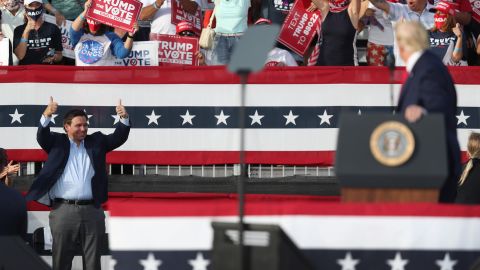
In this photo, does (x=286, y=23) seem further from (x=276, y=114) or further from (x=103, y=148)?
(x=103, y=148)

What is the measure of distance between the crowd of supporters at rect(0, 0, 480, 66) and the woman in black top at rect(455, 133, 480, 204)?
200cm

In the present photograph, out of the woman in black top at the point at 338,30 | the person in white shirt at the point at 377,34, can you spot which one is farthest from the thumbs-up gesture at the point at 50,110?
the person in white shirt at the point at 377,34

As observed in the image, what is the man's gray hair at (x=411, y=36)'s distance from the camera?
923cm

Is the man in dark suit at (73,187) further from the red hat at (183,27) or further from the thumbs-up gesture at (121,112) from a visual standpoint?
the red hat at (183,27)

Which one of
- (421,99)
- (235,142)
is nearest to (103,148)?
(235,142)

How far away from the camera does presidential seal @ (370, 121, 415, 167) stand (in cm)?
875

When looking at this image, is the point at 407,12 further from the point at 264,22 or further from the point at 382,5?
the point at 264,22

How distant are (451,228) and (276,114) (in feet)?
18.6

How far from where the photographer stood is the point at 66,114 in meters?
13.4

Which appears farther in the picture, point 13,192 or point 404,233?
point 13,192

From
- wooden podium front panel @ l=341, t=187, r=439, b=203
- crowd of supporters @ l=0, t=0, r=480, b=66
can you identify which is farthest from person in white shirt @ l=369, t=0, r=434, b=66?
wooden podium front panel @ l=341, t=187, r=439, b=203

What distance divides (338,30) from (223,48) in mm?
1369

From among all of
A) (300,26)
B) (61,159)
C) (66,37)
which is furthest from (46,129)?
(300,26)

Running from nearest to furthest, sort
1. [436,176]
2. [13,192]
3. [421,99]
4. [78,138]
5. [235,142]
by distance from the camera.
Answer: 1. [436,176]
2. [421,99]
3. [13,192]
4. [78,138]
5. [235,142]
